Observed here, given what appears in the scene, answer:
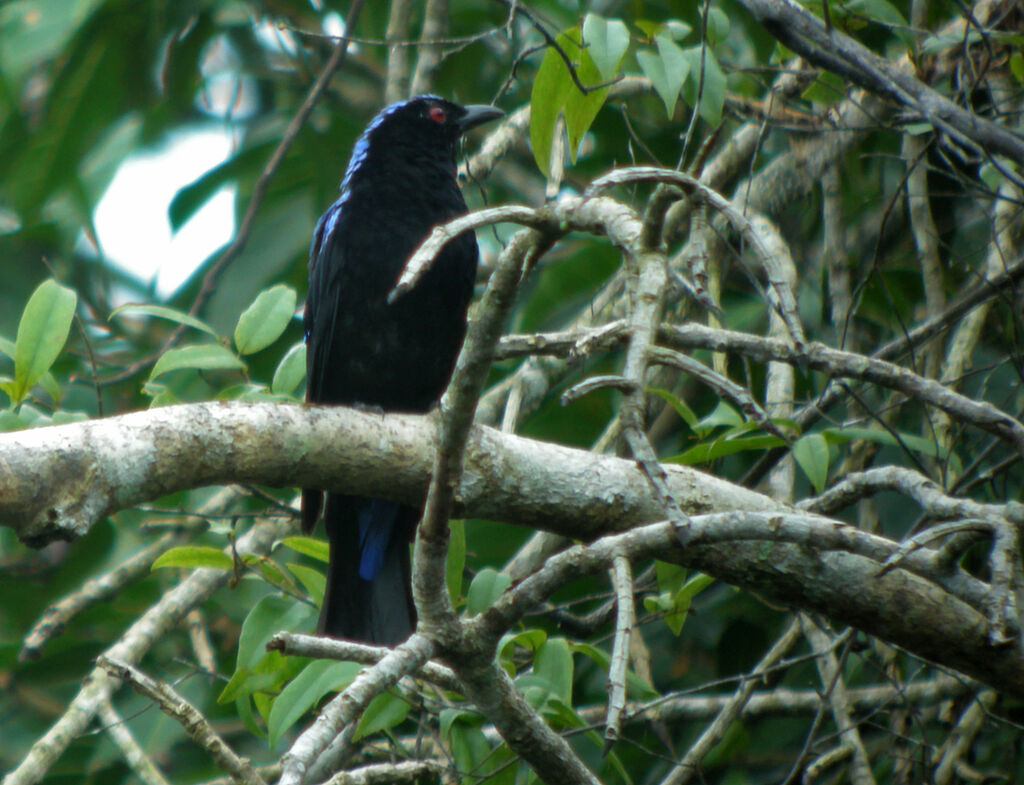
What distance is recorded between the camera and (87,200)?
15.1 ft

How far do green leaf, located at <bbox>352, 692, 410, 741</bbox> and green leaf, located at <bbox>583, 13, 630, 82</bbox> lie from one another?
4.89ft

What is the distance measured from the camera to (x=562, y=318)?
4.18 meters

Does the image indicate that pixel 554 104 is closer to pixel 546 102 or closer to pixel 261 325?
pixel 546 102

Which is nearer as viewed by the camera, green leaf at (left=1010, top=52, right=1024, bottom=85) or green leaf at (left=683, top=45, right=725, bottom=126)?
green leaf at (left=683, top=45, right=725, bottom=126)

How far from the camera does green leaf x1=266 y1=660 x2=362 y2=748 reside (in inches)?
87.9

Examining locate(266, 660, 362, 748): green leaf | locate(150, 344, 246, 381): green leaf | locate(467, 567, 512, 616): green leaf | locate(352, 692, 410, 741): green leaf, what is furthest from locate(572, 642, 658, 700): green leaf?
locate(150, 344, 246, 381): green leaf

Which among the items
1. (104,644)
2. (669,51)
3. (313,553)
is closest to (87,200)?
(104,644)

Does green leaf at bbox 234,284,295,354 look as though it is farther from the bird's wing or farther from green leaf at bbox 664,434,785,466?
green leaf at bbox 664,434,785,466

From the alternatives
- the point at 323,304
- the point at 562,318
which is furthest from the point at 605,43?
the point at 562,318

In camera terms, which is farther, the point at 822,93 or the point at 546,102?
the point at 822,93

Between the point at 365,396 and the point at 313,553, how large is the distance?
0.93 meters

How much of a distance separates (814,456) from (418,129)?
194cm

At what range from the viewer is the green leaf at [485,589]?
232 centimetres

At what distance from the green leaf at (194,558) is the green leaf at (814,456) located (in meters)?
1.41
